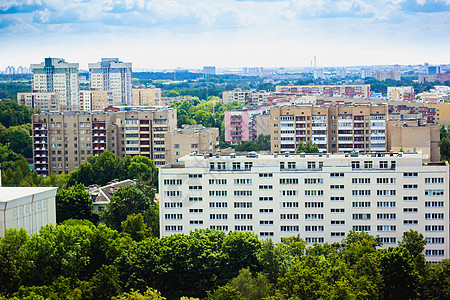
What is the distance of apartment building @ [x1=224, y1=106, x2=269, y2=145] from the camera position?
311 feet

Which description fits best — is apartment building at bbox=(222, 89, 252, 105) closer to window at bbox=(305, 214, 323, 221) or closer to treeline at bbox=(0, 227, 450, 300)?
window at bbox=(305, 214, 323, 221)

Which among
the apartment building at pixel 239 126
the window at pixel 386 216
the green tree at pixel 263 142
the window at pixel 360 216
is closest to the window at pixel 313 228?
the window at pixel 360 216

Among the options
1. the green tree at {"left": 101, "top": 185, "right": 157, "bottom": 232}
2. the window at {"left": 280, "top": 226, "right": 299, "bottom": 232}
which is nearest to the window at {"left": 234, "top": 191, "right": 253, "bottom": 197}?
the window at {"left": 280, "top": 226, "right": 299, "bottom": 232}

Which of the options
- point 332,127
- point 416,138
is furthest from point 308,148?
point 416,138

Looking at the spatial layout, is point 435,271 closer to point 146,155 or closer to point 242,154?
point 242,154

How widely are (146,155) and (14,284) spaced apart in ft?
132

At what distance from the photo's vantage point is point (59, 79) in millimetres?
141250

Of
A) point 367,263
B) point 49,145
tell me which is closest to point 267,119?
point 49,145

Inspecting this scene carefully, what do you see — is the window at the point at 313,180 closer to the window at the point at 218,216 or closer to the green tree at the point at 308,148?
the window at the point at 218,216

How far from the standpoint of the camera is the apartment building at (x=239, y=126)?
9481cm

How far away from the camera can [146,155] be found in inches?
2837

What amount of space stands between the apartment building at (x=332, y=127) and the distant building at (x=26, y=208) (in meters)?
32.5

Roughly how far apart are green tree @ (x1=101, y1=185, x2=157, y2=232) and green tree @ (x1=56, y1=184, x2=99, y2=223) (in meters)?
1.13

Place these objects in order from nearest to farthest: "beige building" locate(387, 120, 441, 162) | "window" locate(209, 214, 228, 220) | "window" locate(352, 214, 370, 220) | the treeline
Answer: the treeline < "window" locate(352, 214, 370, 220) < "window" locate(209, 214, 228, 220) < "beige building" locate(387, 120, 441, 162)
